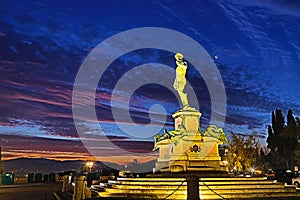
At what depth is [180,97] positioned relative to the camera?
947 inches

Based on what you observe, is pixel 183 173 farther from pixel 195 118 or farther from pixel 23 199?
pixel 23 199

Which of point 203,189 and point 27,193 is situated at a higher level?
point 203,189

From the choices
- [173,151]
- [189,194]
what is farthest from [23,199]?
[189,194]

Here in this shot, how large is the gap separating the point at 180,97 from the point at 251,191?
29.9 ft

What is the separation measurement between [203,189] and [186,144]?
649cm

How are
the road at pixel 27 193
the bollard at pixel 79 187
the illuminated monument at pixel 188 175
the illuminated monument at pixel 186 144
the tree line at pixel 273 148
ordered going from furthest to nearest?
the tree line at pixel 273 148, the illuminated monument at pixel 186 144, the road at pixel 27 193, the illuminated monument at pixel 188 175, the bollard at pixel 79 187

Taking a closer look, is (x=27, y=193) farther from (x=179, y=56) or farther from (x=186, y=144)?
(x=179, y=56)

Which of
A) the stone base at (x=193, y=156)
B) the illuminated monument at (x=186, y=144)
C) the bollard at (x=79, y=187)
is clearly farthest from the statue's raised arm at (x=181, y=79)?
the bollard at (x=79, y=187)

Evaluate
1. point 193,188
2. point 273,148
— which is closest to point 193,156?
point 193,188

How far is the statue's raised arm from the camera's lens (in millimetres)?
23906

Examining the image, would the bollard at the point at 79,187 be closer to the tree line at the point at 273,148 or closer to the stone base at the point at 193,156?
the stone base at the point at 193,156

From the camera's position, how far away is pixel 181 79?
24188mm

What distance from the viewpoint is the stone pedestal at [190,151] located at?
72.8ft

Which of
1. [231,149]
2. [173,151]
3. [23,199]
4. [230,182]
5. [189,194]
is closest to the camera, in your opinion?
[189,194]
